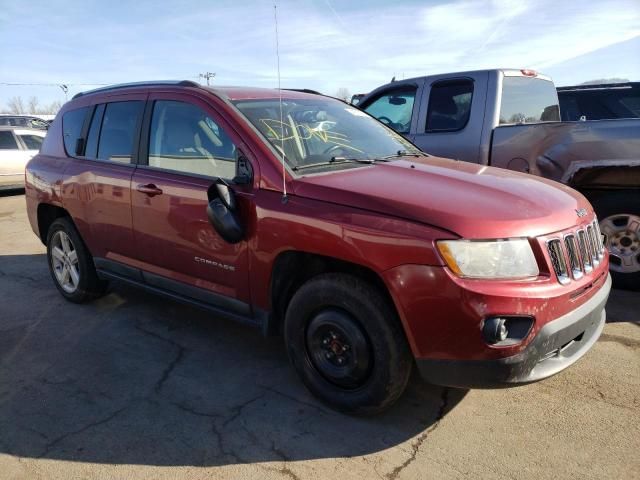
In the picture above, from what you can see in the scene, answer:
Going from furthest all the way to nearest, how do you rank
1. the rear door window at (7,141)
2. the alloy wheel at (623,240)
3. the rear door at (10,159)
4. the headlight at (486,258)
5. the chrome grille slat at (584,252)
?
the rear door window at (7,141), the rear door at (10,159), the alloy wheel at (623,240), the chrome grille slat at (584,252), the headlight at (486,258)

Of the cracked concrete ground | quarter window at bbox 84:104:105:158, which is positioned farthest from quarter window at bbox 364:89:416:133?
the cracked concrete ground

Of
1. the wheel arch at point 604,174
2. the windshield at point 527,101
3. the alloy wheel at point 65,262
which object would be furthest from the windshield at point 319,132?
the alloy wheel at point 65,262

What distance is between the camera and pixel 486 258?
2.36m

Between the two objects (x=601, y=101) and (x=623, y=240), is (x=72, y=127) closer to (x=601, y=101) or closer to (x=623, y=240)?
(x=623, y=240)

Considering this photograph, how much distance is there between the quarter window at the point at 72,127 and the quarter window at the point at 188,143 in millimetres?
1215

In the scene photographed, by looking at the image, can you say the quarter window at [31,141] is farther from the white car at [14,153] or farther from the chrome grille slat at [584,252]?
the chrome grille slat at [584,252]

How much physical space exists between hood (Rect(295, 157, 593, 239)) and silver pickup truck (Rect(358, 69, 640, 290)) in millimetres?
1553

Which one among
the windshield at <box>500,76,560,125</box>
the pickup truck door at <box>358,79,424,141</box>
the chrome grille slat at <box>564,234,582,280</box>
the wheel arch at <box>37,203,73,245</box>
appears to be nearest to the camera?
the chrome grille slat at <box>564,234,582,280</box>

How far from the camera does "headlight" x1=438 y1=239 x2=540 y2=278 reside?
2.33 meters

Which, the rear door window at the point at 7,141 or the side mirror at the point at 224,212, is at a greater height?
the side mirror at the point at 224,212

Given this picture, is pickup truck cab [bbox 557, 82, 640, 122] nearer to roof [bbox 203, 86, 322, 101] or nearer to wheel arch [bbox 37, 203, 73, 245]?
roof [bbox 203, 86, 322, 101]

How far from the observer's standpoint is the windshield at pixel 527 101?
17.5 ft

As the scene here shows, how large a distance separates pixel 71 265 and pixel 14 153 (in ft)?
30.7

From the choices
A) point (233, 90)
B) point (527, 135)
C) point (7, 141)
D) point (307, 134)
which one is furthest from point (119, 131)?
point (7, 141)
